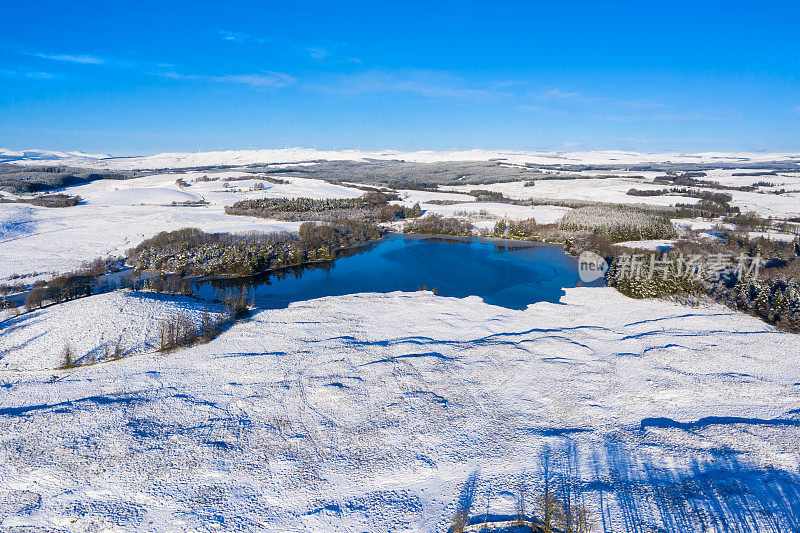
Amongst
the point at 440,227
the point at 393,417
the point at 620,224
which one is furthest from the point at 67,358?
the point at 620,224

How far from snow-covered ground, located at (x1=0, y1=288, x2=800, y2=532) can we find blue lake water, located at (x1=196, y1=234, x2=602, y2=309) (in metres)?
5.46

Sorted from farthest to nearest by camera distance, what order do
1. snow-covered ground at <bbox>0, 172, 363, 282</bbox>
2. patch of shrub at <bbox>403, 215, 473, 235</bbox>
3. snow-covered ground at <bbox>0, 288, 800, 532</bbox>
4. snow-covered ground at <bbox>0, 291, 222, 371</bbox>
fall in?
1. patch of shrub at <bbox>403, 215, 473, 235</bbox>
2. snow-covered ground at <bbox>0, 172, 363, 282</bbox>
3. snow-covered ground at <bbox>0, 291, 222, 371</bbox>
4. snow-covered ground at <bbox>0, 288, 800, 532</bbox>

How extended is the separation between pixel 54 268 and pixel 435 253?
22.4 meters

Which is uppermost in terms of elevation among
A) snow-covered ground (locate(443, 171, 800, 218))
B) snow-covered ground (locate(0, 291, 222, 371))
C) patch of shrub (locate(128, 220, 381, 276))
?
snow-covered ground (locate(443, 171, 800, 218))

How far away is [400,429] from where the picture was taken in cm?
928

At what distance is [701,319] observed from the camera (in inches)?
611

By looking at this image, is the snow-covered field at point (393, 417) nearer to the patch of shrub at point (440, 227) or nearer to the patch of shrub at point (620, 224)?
the patch of shrub at point (620, 224)

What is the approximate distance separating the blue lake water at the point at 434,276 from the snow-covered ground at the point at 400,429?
5.46 meters

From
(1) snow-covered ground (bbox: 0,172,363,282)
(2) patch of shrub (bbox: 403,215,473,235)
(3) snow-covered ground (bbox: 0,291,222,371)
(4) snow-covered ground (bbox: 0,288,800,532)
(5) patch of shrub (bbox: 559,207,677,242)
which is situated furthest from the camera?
(2) patch of shrub (bbox: 403,215,473,235)

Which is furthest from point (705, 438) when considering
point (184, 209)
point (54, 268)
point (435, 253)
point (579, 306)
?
point (184, 209)

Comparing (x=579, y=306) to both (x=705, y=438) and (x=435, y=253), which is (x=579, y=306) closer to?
(x=705, y=438)

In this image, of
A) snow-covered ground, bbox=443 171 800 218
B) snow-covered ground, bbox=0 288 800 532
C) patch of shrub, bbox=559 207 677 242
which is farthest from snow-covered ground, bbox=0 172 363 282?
snow-covered ground, bbox=443 171 800 218

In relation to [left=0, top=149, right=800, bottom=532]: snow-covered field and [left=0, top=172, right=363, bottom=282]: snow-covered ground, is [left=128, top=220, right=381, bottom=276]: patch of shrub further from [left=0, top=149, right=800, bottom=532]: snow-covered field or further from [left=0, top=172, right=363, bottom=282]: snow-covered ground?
[left=0, top=149, right=800, bottom=532]: snow-covered field

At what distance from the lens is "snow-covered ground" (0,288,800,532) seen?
7.16 metres
